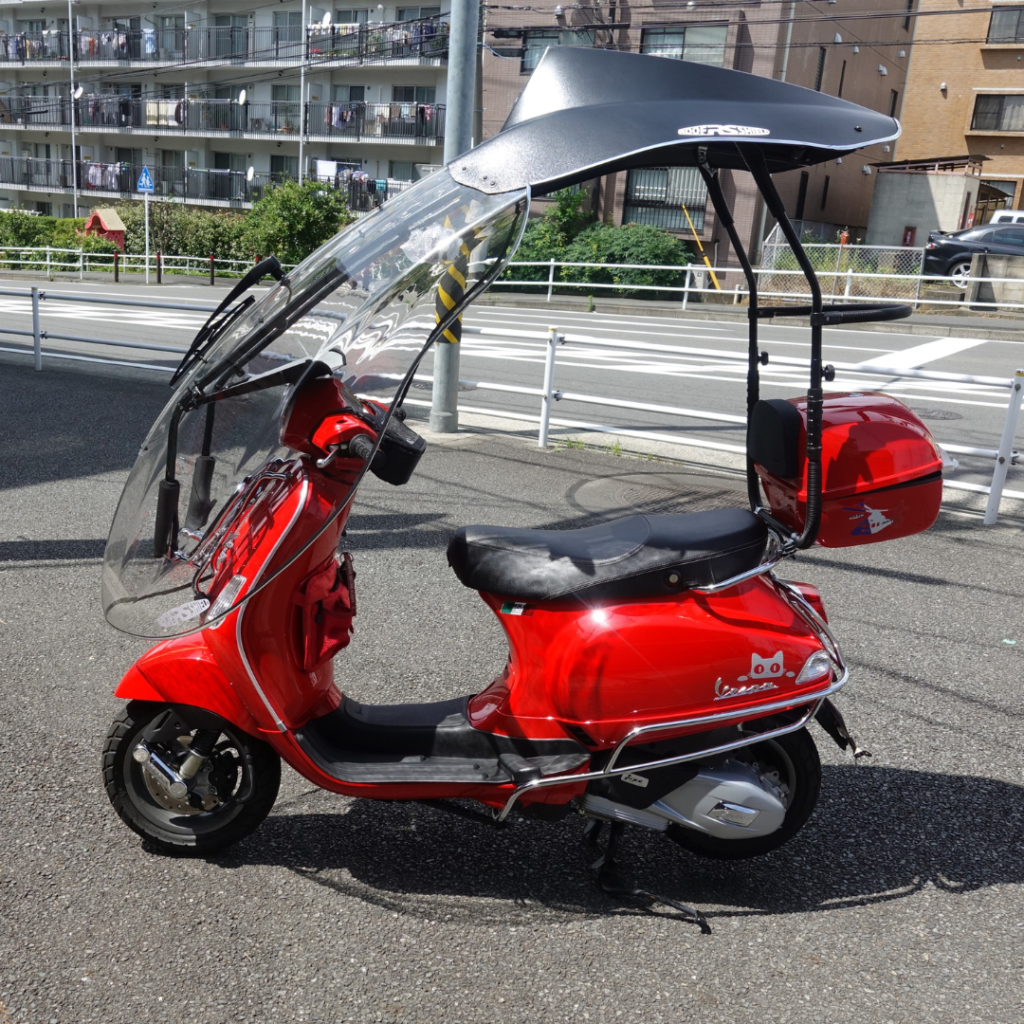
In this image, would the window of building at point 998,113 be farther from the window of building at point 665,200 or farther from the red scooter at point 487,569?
the red scooter at point 487,569

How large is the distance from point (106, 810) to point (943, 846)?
101 inches

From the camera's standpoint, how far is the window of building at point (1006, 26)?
31.2 metres

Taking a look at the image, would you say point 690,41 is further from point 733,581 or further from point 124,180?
point 733,581

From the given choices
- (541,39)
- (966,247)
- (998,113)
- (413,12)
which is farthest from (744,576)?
(998,113)

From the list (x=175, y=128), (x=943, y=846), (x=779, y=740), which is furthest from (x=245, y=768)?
(x=175, y=128)

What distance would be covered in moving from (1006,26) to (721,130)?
119ft

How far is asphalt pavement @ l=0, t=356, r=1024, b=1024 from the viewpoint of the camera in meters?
2.32

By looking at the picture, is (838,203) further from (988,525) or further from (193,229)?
(988,525)

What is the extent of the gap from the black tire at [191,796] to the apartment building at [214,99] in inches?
1214

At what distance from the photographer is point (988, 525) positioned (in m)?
6.21

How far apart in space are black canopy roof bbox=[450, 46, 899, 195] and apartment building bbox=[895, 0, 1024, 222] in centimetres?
3170

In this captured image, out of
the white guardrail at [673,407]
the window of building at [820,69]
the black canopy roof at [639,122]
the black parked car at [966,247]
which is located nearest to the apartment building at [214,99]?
the window of building at [820,69]

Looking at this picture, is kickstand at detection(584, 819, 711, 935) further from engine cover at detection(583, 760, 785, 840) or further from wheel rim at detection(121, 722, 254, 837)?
wheel rim at detection(121, 722, 254, 837)

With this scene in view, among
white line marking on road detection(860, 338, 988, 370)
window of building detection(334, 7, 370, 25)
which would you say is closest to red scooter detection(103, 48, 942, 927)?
white line marking on road detection(860, 338, 988, 370)
